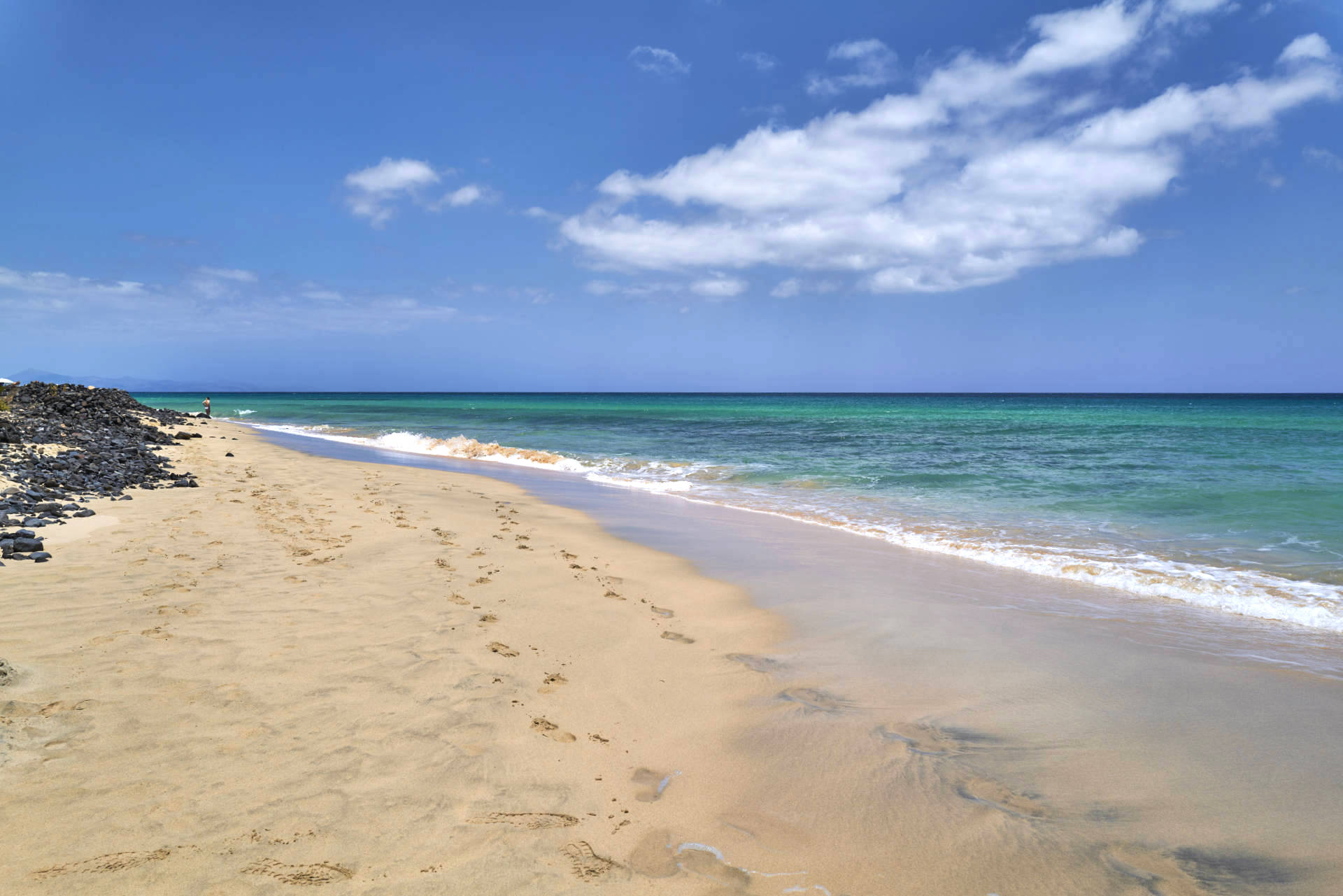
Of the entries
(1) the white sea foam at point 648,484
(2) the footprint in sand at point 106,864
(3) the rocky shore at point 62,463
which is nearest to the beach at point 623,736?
(2) the footprint in sand at point 106,864

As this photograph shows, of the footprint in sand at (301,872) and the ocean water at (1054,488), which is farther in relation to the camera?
the ocean water at (1054,488)

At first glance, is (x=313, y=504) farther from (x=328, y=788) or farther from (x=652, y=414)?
(x=652, y=414)

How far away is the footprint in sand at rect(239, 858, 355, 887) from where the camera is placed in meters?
2.42

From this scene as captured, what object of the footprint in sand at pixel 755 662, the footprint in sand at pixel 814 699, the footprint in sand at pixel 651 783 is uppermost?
the footprint in sand at pixel 651 783

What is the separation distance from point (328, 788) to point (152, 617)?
119 inches

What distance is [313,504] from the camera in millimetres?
10133

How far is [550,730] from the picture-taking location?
12.1 feet

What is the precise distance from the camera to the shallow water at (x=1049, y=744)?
277 centimetres

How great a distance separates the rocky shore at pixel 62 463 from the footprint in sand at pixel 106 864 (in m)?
5.07

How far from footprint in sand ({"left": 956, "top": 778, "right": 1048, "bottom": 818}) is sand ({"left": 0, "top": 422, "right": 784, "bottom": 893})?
123 cm

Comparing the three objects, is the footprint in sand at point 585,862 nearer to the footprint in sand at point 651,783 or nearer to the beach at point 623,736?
the beach at point 623,736

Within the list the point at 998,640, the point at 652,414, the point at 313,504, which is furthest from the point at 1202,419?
the point at 313,504

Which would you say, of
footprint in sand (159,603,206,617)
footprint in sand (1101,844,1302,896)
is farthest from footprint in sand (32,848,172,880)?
footprint in sand (1101,844,1302,896)

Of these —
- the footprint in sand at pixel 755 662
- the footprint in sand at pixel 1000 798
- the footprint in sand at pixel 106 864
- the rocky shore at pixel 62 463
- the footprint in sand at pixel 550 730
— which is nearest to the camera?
the footprint in sand at pixel 106 864
